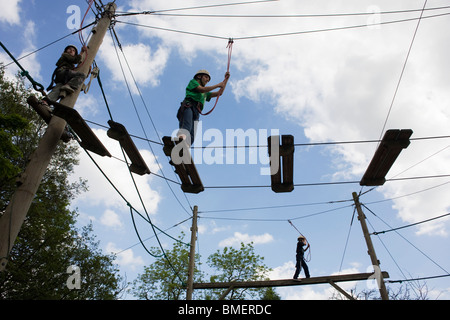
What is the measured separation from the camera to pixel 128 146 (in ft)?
18.1

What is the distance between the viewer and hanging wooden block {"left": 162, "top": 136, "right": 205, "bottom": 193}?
5449 millimetres

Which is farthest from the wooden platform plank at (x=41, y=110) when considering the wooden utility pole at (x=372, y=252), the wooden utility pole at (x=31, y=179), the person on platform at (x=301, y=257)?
the wooden utility pole at (x=372, y=252)

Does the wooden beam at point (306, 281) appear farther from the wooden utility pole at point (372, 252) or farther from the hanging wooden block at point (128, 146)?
the hanging wooden block at point (128, 146)

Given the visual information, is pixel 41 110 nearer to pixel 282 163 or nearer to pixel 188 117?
pixel 188 117

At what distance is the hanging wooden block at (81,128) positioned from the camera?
4.43 m

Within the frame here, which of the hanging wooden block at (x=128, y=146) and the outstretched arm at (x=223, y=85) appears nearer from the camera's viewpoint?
the hanging wooden block at (x=128, y=146)

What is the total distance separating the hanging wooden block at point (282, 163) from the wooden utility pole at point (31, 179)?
3441 millimetres

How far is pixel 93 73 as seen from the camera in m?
5.85

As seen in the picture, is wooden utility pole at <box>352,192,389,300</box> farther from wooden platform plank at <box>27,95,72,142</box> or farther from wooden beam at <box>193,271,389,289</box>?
wooden platform plank at <box>27,95,72,142</box>

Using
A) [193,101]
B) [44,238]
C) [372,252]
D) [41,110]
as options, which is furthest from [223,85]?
[44,238]
